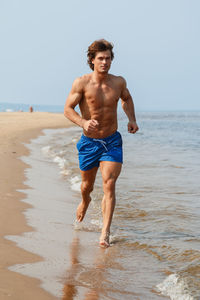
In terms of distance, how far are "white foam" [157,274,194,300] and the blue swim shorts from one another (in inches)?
61.1

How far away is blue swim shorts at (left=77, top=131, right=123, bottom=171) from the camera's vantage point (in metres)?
4.88

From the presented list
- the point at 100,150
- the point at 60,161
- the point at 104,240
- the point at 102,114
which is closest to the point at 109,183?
the point at 100,150

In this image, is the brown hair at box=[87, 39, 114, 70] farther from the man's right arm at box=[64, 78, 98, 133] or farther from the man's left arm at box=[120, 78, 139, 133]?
the man's left arm at box=[120, 78, 139, 133]

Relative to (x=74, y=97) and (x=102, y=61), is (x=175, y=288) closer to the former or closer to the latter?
(x=74, y=97)

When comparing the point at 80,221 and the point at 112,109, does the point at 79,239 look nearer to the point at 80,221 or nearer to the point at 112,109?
the point at 80,221

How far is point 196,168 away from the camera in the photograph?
11.0 metres

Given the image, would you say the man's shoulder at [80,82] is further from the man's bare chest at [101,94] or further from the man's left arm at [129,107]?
the man's left arm at [129,107]

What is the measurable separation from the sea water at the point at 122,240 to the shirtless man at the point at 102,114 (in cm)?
47

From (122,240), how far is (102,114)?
4.54 ft

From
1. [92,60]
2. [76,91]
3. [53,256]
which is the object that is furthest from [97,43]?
[53,256]

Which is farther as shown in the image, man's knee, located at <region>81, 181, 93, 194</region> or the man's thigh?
man's knee, located at <region>81, 181, 93, 194</region>

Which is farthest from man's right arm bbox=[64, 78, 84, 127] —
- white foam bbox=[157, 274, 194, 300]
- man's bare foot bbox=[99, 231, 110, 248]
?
white foam bbox=[157, 274, 194, 300]

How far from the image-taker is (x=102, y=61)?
15.6 ft

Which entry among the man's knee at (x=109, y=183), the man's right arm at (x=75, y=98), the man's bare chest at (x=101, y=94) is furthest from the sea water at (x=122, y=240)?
the man's bare chest at (x=101, y=94)
